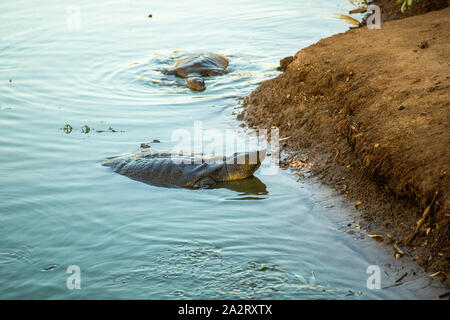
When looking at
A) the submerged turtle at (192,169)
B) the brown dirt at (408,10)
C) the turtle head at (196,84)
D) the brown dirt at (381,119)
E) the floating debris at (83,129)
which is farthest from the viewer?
the brown dirt at (408,10)

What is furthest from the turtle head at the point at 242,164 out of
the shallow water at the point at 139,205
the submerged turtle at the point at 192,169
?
the shallow water at the point at 139,205

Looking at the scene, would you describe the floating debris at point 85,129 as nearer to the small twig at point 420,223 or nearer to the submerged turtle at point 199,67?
the submerged turtle at point 199,67

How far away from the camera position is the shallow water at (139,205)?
4637 mm

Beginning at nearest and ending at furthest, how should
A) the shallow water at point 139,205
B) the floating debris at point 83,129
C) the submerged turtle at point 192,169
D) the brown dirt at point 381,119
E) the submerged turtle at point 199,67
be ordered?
the shallow water at point 139,205 → the brown dirt at point 381,119 → the submerged turtle at point 192,169 → the floating debris at point 83,129 → the submerged turtle at point 199,67

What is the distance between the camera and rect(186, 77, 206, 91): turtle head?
1011 cm

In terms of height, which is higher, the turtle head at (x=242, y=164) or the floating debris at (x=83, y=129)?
the floating debris at (x=83, y=129)

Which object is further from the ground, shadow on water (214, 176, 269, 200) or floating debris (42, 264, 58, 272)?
shadow on water (214, 176, 269, 200)

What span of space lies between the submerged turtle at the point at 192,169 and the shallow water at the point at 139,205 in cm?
15

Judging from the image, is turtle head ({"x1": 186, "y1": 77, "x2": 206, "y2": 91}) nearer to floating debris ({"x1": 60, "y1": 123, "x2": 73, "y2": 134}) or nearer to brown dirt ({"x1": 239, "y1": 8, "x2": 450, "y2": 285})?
brown dirt ({"x1": 239, "y1": 8, "x2": 450, "y2": 285})

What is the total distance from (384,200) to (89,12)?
514 inches

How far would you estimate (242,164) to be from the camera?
6.64m

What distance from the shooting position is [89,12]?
16.2m

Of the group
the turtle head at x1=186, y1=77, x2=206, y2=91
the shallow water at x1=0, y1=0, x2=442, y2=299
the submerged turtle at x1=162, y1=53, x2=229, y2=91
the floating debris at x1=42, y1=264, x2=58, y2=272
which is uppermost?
the submerged turtle at x1=162, y1=53, x2=229, y2=91

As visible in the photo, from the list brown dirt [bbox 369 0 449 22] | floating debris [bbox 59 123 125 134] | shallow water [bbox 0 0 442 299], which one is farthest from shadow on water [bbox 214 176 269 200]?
brown dirt [bbox 369 0 449 22]
